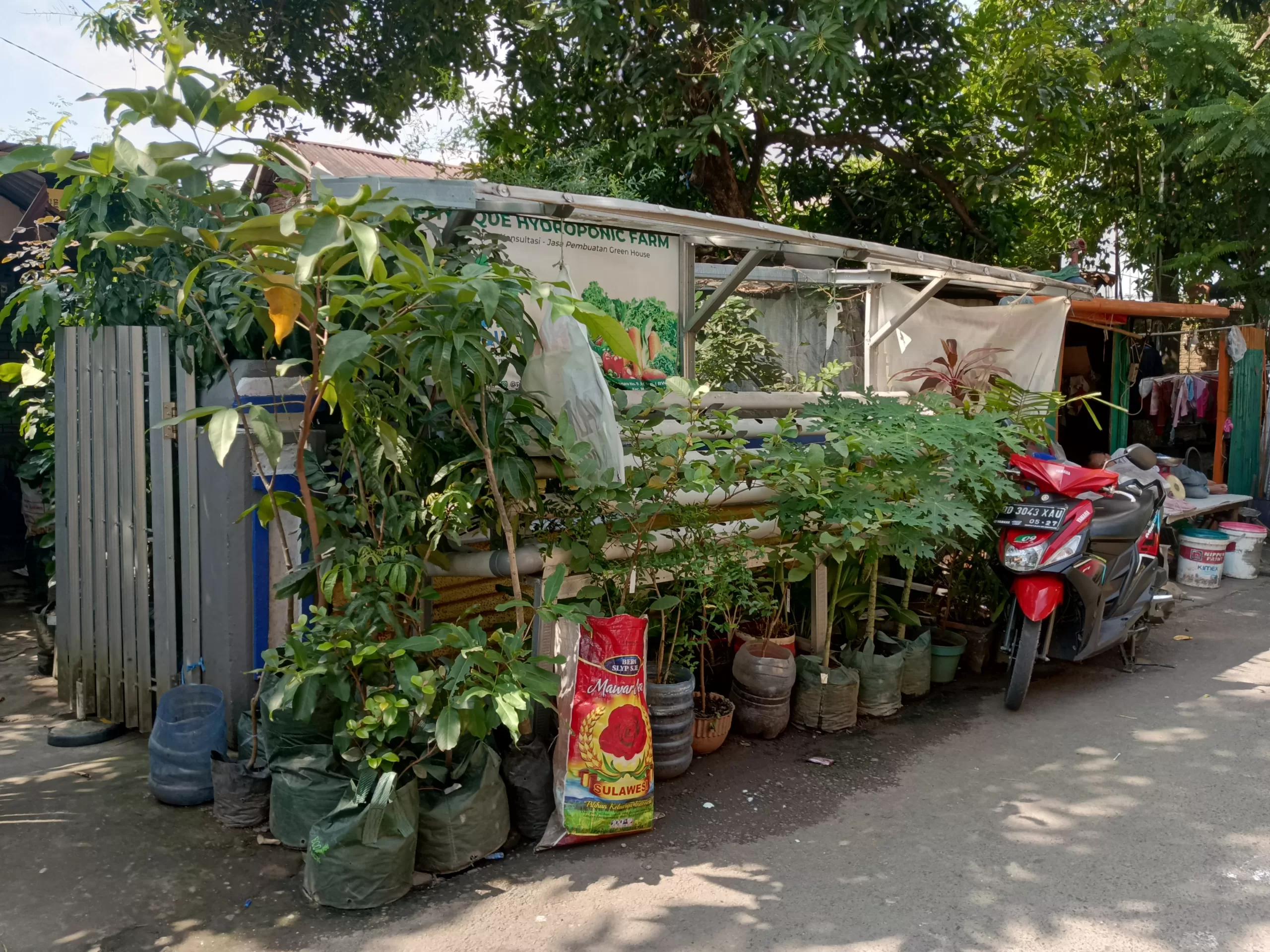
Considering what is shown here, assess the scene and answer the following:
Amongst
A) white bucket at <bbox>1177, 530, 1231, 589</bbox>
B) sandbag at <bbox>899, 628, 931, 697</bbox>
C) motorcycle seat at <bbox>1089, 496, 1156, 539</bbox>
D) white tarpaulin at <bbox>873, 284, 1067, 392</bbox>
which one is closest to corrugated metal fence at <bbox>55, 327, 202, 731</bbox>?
sandbag at <bbox>899, 628, 931, 697</bbox>

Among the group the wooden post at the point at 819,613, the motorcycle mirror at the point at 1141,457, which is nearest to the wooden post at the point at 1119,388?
the motorcycle mirror at the point at 1141,457

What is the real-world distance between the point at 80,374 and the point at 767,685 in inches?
140

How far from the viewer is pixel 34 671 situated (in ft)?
18.3

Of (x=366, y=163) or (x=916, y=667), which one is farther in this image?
(x=366, y=163)

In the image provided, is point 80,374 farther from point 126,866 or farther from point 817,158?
point 817,158

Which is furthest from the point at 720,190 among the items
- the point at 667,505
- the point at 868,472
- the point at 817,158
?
the point at 667,505

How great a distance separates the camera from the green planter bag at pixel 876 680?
4977 millimetres

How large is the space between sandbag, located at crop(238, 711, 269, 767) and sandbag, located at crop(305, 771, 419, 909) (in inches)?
23.4

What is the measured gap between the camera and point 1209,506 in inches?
330

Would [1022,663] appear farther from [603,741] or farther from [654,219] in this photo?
[654,219]

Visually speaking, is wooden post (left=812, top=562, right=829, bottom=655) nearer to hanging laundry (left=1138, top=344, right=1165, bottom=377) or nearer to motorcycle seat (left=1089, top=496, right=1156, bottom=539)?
motorcycle seat (left=1089, top=496, right=1156, bottom=539)

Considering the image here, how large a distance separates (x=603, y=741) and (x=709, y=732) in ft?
3.13

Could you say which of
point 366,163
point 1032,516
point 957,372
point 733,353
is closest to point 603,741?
point 1032,516

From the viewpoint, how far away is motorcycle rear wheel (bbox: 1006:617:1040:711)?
4.93 metres
